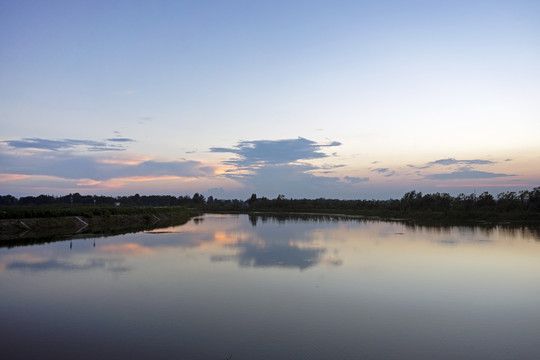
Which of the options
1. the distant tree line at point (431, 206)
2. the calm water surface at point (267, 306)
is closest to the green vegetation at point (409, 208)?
the distant tree line at point (431, 206)

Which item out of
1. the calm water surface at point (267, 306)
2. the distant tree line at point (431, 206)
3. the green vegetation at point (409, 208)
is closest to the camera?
the calm water surface at point (267, 306)

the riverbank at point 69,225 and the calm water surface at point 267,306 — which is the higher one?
the riverbank at point 69,225

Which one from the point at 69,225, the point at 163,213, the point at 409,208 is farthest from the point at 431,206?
the point at 69,225

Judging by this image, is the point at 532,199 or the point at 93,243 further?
the point at 532,199

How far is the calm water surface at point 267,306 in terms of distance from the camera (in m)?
5.38

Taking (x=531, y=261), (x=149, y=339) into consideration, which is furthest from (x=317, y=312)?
(x=531, y=261)

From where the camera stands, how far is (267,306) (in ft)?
24.3

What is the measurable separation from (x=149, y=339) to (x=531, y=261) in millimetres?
13350

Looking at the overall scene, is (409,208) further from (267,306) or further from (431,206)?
(267,306)

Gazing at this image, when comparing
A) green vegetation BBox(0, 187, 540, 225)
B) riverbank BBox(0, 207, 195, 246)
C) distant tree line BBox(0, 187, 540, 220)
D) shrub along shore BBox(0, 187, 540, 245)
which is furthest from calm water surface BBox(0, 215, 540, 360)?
distant tree line BBox(0, 187, 540, 220)

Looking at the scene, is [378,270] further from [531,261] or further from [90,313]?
[90,313]

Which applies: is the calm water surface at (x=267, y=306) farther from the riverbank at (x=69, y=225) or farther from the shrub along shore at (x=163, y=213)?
the shrub along shore at (x=163, y=213)

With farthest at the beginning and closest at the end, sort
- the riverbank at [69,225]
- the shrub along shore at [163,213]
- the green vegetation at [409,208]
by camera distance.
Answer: the green vegetation at [409,208]
the shrub along shore at [163,213]
the riverbank at [69,225]

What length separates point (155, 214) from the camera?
38906 mm
